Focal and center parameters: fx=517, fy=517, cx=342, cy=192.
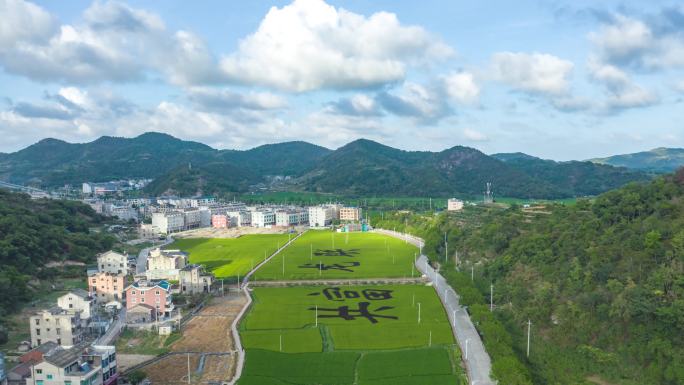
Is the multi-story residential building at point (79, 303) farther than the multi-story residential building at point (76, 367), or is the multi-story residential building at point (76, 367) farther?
the multi-story residential building at point (79, 303)

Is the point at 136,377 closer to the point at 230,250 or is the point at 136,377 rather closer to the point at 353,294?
the point at 353,294

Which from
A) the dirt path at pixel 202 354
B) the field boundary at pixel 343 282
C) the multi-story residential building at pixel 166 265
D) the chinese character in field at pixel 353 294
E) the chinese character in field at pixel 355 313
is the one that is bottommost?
the dirt path at pixel 202 354

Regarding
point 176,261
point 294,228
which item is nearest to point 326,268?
point 176,261

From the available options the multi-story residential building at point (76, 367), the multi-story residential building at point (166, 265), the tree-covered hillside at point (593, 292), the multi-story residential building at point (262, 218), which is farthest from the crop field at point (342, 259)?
the multi-story residential building at point (76, 367)

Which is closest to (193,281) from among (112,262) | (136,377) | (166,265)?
(166,265)

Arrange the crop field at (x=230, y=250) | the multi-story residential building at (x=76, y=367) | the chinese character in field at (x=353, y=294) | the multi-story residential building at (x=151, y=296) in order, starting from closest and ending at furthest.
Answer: the multi-story residential building at (x=76, y=367) < the multi-story residential building at (x=151, y=296) < the chinese character in field at (x=353, y=294) < the crop field at (x=230, y=250)

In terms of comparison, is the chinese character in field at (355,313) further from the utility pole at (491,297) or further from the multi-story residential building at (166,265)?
the multi-story residential building at (166,265)

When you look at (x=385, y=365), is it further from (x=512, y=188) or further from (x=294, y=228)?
(x=512, y=188)

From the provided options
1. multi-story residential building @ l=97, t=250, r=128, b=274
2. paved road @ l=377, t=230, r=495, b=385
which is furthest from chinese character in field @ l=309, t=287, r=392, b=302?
multi-story residential building @ l=97, t=250, r=128, b=274
